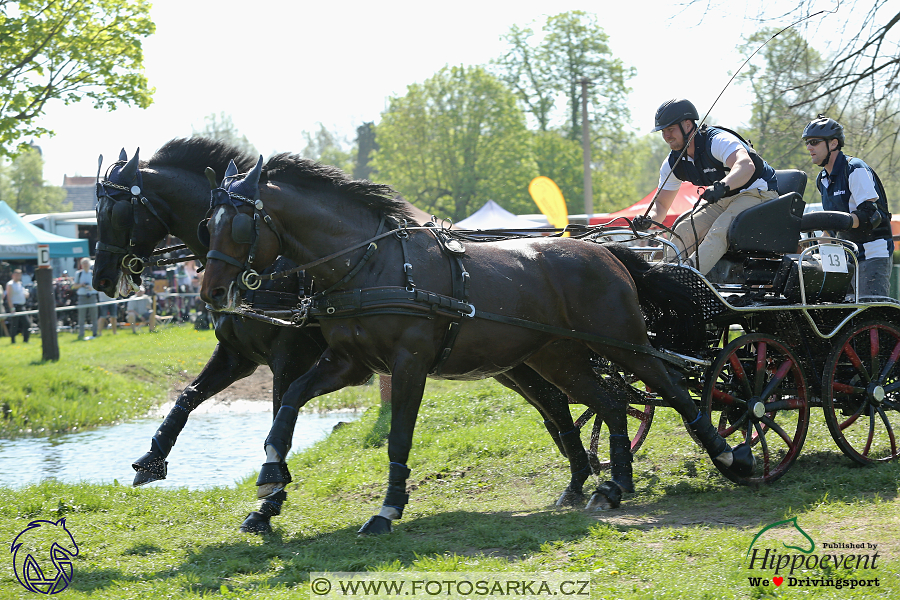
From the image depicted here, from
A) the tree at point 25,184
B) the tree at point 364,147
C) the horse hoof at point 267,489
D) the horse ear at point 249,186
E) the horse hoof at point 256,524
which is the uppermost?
the tree at point 364,147

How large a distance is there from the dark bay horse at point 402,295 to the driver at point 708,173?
2.44 ft

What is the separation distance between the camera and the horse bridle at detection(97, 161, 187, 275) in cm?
566

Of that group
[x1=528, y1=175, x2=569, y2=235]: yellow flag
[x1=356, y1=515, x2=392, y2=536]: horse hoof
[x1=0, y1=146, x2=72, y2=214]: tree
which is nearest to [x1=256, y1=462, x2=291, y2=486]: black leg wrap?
[x1=356, y1=515, x2=392, y2=536]: horse hoof

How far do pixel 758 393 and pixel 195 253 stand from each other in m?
4.09

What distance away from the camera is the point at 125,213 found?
5680 mm

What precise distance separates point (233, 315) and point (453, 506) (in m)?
2.04

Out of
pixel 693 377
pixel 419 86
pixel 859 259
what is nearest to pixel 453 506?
pixel 693 377

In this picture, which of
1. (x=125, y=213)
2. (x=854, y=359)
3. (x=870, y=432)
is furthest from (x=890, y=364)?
(x=125, y=213)

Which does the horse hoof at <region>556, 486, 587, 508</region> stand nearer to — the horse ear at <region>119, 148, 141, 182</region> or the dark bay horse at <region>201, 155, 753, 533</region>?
the dark bay horse at <region>201, 155, 753, 533</region>

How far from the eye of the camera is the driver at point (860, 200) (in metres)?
6.27

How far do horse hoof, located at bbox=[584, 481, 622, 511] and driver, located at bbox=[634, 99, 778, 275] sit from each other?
1695mm

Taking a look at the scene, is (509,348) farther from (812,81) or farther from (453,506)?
(812,81)

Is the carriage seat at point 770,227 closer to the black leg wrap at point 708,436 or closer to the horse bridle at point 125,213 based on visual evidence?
the black leg wrap at point 708,436
